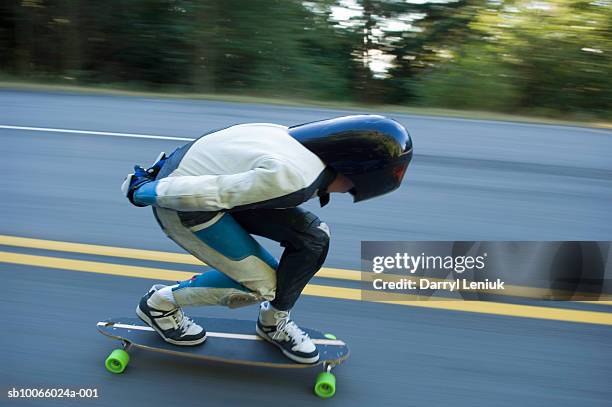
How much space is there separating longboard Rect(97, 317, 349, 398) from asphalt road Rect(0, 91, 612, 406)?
0.32ft

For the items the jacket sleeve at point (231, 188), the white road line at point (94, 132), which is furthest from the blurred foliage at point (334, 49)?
the jacket sleeve at point (231, 188)

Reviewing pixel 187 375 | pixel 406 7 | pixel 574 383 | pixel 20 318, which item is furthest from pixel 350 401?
pixel 406 7

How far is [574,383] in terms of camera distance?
11.0 feet

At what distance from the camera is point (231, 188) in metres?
2.64

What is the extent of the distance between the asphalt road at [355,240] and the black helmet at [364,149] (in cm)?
107

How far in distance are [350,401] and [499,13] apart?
12947mm

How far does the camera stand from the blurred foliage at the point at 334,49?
45.5 feet

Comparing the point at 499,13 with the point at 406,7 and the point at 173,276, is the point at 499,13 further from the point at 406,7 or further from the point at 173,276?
the point at 173,276

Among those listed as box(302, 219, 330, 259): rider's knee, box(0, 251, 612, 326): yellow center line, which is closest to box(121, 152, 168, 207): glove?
box(302, 219, 330, 259): rider's knee

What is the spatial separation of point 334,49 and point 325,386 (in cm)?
1447

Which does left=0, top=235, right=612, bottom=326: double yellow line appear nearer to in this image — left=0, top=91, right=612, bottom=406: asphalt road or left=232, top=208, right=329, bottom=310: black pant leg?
left=0, top=91, right=612, bottom=406: asphalt road

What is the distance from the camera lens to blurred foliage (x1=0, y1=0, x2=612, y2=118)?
13.9 m

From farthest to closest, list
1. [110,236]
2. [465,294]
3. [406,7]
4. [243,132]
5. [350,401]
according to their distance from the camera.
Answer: [406,7]
[110,236]
[465,294]
[350,401]
[243,132]

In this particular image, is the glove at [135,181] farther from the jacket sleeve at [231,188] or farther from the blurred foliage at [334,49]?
the blurred foliage at [334,49]
